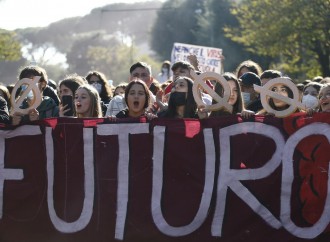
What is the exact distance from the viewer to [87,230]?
6.89m

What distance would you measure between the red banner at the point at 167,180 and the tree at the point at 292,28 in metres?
14.8

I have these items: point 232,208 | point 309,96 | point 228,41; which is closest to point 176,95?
point 232,208

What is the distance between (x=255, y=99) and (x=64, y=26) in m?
96.0

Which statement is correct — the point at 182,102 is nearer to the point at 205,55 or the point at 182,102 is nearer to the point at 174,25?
the point at 205,55

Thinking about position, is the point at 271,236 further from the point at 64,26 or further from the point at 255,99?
the point at 64,26

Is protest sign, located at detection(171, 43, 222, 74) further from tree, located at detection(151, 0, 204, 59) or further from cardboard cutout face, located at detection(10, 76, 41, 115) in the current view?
tree, located at detection(151, 0, 204, 59)

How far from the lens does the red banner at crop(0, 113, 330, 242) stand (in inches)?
256

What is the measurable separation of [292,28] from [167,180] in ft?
57.1

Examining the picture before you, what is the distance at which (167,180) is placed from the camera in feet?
22.3

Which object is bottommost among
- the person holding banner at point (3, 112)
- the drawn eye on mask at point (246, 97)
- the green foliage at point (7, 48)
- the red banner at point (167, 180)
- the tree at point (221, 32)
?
the red banner at point (167, 180)

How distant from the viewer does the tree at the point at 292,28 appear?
870 inches

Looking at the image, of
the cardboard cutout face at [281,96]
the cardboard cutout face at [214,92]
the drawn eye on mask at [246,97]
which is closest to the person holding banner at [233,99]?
the cardboard cutout face at [214,92]

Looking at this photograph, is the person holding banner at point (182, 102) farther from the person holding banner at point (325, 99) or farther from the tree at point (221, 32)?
the tree at point (221, 32)

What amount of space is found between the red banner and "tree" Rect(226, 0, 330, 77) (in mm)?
14847
